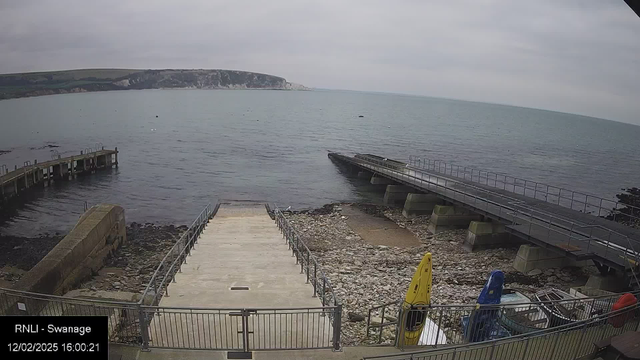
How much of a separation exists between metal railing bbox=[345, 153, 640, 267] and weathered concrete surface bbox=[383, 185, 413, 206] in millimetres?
4054

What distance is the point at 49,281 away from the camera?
15.4 metres

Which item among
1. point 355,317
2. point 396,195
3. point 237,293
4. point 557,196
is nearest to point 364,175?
point 396,195

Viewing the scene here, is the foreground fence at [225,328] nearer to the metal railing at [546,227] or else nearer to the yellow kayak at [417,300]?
the yellow kayak at [417,300]

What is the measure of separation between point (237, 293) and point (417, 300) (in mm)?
4812

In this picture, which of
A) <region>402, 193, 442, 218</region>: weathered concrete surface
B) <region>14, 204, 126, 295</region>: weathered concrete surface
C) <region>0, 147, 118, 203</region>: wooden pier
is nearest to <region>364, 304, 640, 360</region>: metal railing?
<region>14, 204, 126, 295</region>: weathered concrete surface

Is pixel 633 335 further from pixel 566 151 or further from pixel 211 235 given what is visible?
pixel 566 151

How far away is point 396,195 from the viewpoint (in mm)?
36438

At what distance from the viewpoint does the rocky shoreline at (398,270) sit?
1573 cm

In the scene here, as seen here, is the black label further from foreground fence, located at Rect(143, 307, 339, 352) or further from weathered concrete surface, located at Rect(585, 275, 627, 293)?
weathered concrete surface, located at Rect(585, 275, 627, 293)

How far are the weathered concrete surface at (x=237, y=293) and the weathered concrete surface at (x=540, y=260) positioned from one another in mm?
11279

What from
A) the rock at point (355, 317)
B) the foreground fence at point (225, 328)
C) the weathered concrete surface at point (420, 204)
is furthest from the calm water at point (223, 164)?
the foreground fence at point (225, 328)

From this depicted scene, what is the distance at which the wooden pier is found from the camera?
3509 centimetres

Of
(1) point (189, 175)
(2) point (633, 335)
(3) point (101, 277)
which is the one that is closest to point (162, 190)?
Answer: (1) point (189, 175)

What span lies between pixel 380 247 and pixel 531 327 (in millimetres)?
13791
